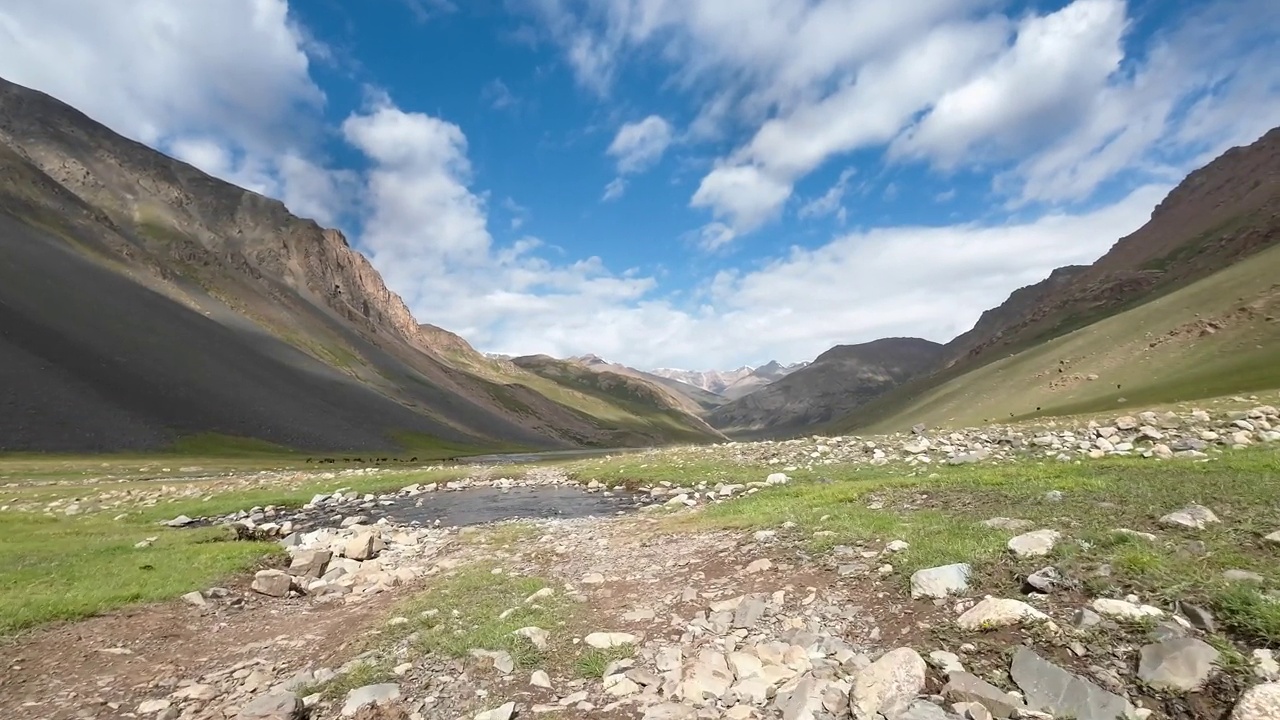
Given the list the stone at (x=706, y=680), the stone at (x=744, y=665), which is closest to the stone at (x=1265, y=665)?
the stone at (x=744, y=665)

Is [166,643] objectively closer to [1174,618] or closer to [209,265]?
[1174,618]

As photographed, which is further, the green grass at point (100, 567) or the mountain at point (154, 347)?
the mountain at point (154, 347)

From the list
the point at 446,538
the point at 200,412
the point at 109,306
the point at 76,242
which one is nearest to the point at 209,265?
the point at 76,242

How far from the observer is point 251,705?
835 cm

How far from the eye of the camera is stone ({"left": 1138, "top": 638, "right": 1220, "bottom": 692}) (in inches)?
241

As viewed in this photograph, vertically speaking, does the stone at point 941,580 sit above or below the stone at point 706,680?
above

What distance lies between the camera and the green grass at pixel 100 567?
12.7 m

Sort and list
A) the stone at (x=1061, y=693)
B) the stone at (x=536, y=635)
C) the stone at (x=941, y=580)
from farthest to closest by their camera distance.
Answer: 1. the stone at (x=536, y=635)
2. the stone at (x=941, y=580)
3. the stone at (x=1061, y=693)

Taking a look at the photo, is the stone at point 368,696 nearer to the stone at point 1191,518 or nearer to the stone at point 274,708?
→ the stone at point 274,708

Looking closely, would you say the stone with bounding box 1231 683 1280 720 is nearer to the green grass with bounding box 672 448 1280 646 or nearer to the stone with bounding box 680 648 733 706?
the green grass with bounding box 672 448 1280 646

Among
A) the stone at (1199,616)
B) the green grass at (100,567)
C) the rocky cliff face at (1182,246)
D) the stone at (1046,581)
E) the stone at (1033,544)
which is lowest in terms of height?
the stone at (1199,616)

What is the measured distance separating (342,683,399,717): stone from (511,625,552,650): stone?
6.86ft

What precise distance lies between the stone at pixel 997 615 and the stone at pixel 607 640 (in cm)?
490

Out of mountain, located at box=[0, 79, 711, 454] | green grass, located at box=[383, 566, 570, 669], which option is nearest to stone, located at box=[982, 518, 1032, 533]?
green grass, located at box=[383, 566, 570, 669]
